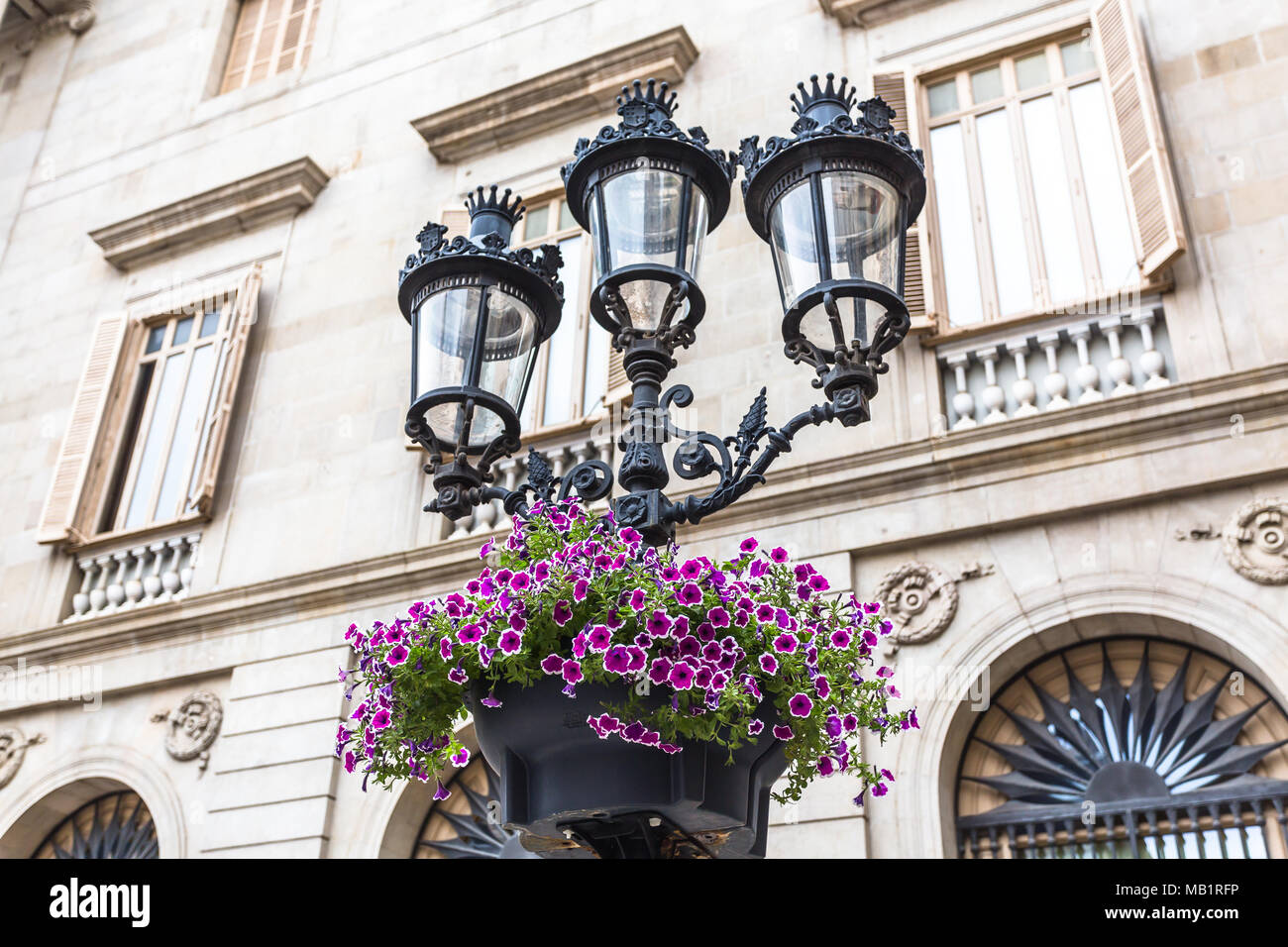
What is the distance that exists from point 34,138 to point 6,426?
4397mm

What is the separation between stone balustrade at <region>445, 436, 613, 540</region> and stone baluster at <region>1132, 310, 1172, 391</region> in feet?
11.4

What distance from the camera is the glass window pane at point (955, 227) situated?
8.22 metres

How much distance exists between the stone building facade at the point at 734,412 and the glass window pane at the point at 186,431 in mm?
36

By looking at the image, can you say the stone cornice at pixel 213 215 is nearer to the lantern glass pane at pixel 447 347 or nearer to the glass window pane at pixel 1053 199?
the glass window pane at pixel 1053 199

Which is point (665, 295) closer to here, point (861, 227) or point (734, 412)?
point (861, 227)

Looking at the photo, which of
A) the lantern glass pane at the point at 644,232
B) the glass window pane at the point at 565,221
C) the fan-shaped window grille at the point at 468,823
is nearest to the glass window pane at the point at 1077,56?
the glass window pane at the point at 565,221

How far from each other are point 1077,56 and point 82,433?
8.69m

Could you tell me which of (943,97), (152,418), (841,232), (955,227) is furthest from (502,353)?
(152,418)

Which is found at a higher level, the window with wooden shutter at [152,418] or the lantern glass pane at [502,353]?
the window with wooden shutter at [152,418]

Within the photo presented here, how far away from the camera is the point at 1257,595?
21.1 ft

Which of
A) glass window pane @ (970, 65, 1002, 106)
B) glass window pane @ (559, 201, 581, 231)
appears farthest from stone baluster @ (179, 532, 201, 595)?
glass window pane @ (970, 65, 1002, 106)

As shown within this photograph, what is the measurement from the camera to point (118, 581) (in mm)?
10375
